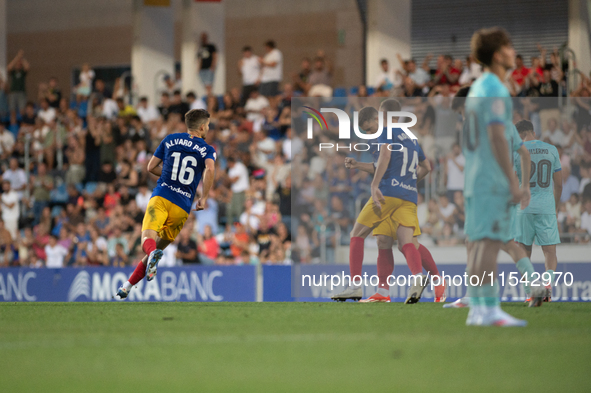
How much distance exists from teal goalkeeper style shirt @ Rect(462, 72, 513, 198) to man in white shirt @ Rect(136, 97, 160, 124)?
15.6 metres

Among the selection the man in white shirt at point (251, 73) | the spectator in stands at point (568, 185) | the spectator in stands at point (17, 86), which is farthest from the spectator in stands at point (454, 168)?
the spectator in stands at point (17, 86)

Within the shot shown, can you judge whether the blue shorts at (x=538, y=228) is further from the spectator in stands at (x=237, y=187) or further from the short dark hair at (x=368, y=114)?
the spectator in stands at (x=237, y=187)

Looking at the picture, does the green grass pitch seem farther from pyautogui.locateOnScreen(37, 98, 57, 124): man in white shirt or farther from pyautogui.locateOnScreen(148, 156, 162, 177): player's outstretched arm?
pyautogui.locateOnScreen(37, 98, 57, 124): man in white shirt

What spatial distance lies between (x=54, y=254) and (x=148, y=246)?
9.79 m

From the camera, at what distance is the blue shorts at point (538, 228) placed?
375 inches

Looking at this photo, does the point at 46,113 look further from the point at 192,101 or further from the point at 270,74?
the point at 270,74

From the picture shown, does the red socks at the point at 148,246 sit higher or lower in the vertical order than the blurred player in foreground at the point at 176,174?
lower

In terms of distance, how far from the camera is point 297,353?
16.9 ft

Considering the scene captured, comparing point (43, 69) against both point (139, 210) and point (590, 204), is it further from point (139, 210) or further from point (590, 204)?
point (590, 204)

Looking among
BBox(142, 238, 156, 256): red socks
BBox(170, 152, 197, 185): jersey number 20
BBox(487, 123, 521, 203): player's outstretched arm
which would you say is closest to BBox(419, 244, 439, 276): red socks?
BBox(170, 152, 197, 185): jersey number 20

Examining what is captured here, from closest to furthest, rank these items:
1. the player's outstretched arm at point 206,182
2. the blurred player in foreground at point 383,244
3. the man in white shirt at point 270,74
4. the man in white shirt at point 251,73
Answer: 1. the player's outstretched arm at point 206,182
2. the blurred player in foreground at point 383,244
3. the man in white shirt at point 270,74
4. the man in white shirt at point 251,73

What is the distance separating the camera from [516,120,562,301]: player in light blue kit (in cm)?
939

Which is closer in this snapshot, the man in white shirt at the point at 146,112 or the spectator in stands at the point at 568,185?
the spectator in stands at the point at 568,185

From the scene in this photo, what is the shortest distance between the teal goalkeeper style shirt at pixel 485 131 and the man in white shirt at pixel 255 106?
43.5 feet
